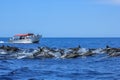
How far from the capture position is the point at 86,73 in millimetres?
37219

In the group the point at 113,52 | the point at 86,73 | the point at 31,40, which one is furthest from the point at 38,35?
the point at 86,73

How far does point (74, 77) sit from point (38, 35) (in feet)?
398

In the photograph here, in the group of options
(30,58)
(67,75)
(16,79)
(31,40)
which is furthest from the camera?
(31,40)

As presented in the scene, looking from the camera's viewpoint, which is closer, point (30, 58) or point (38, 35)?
point (30, 58)

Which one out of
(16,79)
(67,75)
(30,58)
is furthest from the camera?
(30,58)

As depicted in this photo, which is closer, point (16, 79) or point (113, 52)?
point (16, 79)

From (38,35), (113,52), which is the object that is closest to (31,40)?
(38,35)

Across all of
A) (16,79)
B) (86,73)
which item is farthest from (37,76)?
(86,73)

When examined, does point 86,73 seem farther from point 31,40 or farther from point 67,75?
point 31,40

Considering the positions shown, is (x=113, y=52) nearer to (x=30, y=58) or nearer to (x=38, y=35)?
(x=30, y=58)

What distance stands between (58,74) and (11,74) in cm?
422

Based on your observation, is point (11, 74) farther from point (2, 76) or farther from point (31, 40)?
point (31, 40)

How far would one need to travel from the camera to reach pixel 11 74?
36.8 meters

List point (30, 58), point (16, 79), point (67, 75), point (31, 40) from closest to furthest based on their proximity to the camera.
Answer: point (16, 79) < point (67, 75) < point (30, 58) < point (31, 40)
